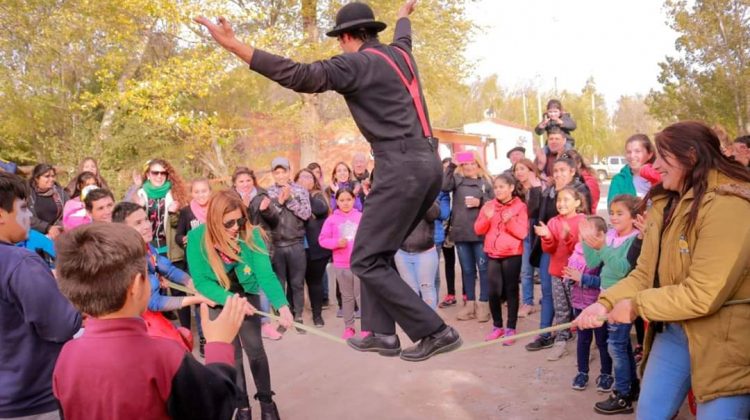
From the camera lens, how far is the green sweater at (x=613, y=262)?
5.27 m

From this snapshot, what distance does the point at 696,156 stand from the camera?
10.5 ft

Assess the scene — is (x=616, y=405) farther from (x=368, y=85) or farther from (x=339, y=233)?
(x=339, y=233)

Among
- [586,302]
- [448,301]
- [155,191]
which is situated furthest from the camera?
[448,301]

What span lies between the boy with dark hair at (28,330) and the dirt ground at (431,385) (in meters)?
2.58

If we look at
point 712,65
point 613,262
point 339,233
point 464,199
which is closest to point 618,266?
point 613,262

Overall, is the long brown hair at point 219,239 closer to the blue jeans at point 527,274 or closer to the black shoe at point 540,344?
the black shoe at point 540,344

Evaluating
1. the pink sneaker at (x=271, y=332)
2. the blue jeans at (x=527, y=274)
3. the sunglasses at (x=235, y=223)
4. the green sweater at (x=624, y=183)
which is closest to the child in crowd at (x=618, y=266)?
the green sweater at (x=624, y=183)

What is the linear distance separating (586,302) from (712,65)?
18.5m

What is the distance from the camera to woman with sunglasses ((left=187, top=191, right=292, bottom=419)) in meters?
5.04

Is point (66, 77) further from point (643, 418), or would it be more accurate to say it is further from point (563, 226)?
point (643, 418)

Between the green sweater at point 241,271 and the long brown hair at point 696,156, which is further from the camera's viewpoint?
the green sweater at point 241,271

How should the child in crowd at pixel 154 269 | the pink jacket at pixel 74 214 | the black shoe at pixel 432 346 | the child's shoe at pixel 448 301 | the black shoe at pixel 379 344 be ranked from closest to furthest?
the black shoe at pixel 432 346 → the black shoe at pixel 379 344 → the child in crowd at pixel 154 269 → the pink jacket at pixel 74 214 → the child's shoe at pixel 448 301

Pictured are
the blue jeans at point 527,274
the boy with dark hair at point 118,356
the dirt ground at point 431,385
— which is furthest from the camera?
the blue jeans at point 527,274

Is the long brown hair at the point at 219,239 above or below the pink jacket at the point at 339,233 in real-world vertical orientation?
above
